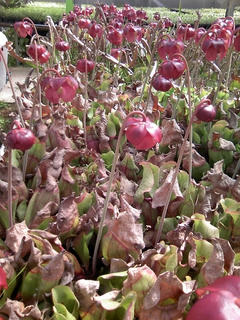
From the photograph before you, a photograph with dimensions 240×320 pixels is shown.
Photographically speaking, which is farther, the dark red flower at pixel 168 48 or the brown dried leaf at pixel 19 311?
the dark red flower at pixel 168 48

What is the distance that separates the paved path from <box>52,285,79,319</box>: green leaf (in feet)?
13.9

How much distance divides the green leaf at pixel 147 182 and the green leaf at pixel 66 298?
1.76 feet

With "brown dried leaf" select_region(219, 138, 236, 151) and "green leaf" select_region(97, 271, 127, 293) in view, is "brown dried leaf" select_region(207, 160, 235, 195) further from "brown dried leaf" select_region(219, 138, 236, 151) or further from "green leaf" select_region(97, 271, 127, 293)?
"green leaf" select_region(97, 271, 127, 293)

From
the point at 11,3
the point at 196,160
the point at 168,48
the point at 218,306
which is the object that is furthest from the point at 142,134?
the point at 11,3

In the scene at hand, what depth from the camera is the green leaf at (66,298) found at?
1049 mm

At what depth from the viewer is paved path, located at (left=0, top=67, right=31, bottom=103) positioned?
17.1ft

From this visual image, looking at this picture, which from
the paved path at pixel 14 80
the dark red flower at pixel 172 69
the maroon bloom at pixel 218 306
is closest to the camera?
the maroon bloom at pixel 218 306

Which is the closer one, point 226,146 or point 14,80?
point 226,146

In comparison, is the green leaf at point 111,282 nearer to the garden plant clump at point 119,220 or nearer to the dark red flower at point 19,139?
the garden plant clump at point 119,220

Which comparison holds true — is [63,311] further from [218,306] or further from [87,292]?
[218,306]

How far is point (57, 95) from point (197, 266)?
73 cm

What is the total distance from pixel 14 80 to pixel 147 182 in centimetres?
545

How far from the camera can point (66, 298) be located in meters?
1.06

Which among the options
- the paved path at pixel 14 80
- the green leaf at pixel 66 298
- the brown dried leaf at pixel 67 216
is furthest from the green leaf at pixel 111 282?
the paved path at pixel 14 80
